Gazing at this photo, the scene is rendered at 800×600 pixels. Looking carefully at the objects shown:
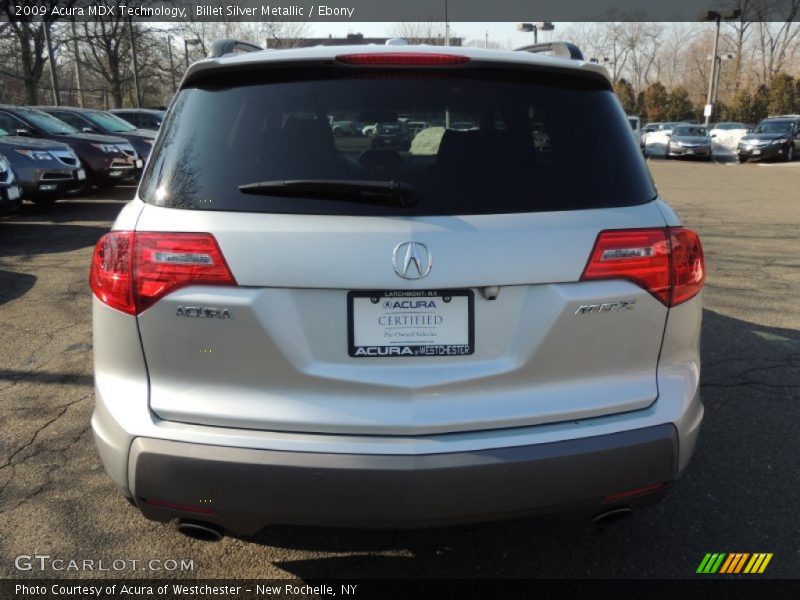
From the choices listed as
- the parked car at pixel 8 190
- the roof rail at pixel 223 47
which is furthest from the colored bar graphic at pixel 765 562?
the parked car at pixel 8 190

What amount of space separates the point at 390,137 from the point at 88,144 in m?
11.7

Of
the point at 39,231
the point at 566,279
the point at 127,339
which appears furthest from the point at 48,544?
the point at 39,231

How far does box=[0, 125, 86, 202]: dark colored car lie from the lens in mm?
10031

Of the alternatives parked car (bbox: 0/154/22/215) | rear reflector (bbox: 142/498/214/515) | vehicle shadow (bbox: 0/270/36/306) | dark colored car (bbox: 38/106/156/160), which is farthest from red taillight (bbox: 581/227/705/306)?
dark colored car (bbox: 38/106/156/160)

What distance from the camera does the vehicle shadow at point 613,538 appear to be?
2.50 meters

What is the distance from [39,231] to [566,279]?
9.26m

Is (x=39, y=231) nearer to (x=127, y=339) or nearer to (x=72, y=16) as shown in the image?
(x=127, y=339)

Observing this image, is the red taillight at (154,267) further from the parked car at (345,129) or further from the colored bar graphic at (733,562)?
the colored bar graphic at (733,562)

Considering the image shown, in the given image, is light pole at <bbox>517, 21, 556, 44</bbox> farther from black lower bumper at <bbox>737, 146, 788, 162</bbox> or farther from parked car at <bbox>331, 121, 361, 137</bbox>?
parked car at <bbox>331, 121, 361, 137</bbox>

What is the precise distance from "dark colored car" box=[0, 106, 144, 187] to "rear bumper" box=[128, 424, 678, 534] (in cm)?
1199

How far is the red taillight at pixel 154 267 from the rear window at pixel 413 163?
125 mm

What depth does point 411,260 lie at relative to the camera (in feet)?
6.06

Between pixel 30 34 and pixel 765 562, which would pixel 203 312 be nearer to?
pixel 765 562

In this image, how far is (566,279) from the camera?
75.6 inches
